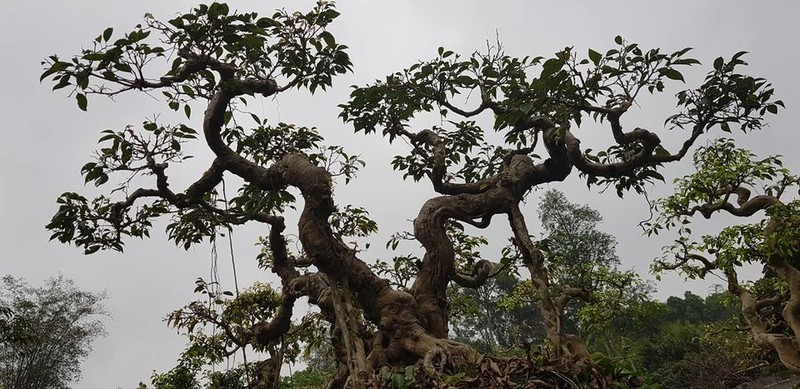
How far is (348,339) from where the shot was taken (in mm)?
3100

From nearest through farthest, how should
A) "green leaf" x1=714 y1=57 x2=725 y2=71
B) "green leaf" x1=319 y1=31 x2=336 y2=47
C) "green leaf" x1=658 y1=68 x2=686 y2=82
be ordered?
"green leaf" x1=658 y1=68 x2=686 y2=82 < "green leaf" x1=714 y1=57 x2=725 y2=71 < "green leaf" x1=319 y1=31 x2=336 y2=47

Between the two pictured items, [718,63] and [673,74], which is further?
[718,63]

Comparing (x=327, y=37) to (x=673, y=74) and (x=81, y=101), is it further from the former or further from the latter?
(x=673, y=74)

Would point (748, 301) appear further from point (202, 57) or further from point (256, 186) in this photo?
point (202, 57)

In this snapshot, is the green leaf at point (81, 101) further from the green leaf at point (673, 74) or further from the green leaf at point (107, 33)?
the green leaf at point (673, 74)

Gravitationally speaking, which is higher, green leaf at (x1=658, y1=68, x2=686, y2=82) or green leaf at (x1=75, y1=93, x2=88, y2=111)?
green leaf at (x1=75, y1=93, x2=88, y2=111)

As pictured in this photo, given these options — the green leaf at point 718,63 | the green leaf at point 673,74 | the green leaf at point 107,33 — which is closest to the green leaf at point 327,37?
the green leaf at point 107,33

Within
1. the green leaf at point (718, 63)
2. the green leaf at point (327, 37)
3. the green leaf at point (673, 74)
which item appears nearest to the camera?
the green leaf at point (673, 74)

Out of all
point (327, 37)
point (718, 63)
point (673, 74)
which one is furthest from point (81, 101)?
point (718, 63)

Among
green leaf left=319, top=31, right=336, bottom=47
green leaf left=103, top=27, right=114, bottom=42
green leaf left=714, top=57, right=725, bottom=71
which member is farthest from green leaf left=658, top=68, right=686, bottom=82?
green leaf left=103, top=27, right=114, bottom=42

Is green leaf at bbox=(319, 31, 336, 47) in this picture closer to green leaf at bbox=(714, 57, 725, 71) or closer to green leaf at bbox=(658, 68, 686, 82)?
green leaf at bbox=(658, 68, 686, 82)

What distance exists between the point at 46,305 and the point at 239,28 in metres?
16.7

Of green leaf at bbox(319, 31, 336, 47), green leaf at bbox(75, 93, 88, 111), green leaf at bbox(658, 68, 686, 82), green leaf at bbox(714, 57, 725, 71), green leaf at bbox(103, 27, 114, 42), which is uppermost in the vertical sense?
green leaf at bbox(319, 31, 336, 47)

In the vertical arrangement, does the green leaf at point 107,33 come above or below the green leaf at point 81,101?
above
